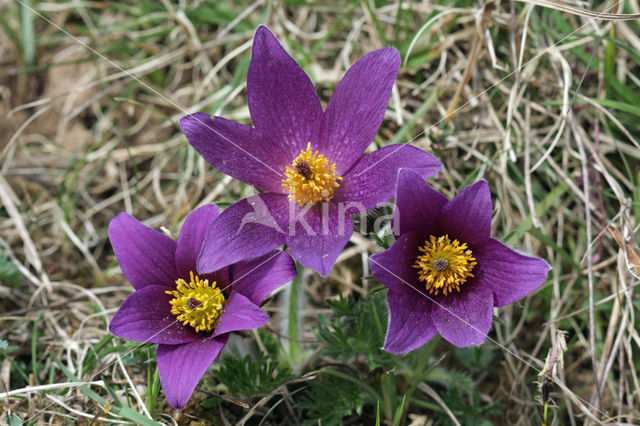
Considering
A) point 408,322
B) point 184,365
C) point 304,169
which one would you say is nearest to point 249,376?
point 184,365

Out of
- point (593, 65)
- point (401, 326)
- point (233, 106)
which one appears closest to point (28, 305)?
point (233, 106)

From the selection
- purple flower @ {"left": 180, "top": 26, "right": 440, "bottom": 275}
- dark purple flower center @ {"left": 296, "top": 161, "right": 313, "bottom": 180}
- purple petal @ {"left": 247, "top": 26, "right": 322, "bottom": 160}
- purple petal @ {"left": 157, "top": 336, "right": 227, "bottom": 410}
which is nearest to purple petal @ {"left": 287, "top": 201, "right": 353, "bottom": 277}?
purple flower @ {"left": 180, "top": 26, "right": 440, "bottom": 275}

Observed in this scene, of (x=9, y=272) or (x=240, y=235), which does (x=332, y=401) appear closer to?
(x=240, y=235)

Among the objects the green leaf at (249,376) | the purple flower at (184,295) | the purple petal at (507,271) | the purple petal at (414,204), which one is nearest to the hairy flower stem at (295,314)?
the green leaf at (249,376)

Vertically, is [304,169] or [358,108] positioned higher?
[358,108]

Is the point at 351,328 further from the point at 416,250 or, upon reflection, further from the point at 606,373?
the point at 606,373
